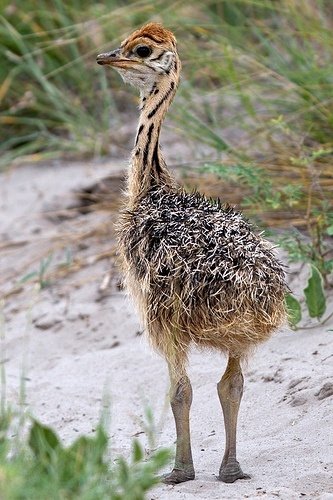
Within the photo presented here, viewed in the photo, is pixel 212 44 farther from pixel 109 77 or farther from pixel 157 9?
pixel 109 77

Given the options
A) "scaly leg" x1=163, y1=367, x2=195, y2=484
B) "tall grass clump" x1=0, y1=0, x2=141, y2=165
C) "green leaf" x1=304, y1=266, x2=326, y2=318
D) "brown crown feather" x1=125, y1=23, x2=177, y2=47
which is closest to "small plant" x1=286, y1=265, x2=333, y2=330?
"green leaf" x1=304, y1=266, x2=326, y2=318

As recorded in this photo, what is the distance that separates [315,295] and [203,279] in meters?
1.25

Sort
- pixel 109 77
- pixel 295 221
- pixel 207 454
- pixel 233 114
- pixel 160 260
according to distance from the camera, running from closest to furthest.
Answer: pixel 160 260 < pixel 207 454 < pixel 295 221 < pixel 233 114 < pixel 109 77

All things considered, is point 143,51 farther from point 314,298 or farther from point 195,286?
point 314,298

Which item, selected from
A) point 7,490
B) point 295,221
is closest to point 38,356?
point 295,221

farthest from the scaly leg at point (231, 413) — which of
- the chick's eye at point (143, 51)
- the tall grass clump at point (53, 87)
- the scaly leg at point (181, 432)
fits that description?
the tall grass clump at point (53, 87)

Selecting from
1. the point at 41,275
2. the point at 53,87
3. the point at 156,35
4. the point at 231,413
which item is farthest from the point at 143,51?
the point at 53,87

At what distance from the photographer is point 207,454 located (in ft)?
13.9

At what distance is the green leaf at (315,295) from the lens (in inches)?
191

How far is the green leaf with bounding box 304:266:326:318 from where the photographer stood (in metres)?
4.84

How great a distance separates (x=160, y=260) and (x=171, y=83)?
2.86 ft

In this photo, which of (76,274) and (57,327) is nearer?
(57,327)

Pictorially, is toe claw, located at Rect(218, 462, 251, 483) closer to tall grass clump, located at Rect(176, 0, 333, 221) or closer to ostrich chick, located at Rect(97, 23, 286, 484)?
ostrich chick, located at Rect(97, 23, 286, 484)

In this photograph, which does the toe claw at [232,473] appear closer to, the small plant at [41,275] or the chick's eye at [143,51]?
the chick's eye at [143,51]
